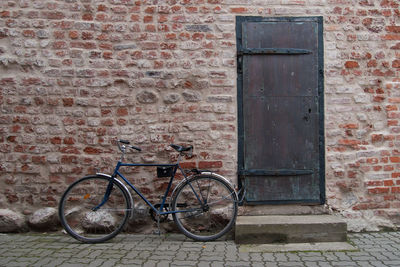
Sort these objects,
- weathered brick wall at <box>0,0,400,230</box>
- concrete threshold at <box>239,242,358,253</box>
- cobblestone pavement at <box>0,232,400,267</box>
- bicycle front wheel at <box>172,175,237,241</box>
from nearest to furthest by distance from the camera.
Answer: cobblestone pavement at <box>0,232,400,267</box> → concrete threshold at <box>239,242,358,253</box> → bicycle front wheel at <box>172,175,237,241</box> → weathered brick wall at <box>0,0,400,230</box>

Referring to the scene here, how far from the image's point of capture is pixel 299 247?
3623 mm

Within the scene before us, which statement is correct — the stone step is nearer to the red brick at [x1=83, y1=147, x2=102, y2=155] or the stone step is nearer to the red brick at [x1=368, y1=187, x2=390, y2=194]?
the red brick at [x1=368, y1=187, x2=390, y2=194]

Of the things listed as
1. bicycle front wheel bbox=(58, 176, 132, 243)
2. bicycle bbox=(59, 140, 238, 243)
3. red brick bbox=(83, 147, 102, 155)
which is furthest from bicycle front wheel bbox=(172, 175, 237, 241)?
red brick bbox=(83, 147, 102, 155)

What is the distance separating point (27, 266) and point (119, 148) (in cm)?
142

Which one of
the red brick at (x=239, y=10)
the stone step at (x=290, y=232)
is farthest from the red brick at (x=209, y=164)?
the red brick at (x=239, y=10)

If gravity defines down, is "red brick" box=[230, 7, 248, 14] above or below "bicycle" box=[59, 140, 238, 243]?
above

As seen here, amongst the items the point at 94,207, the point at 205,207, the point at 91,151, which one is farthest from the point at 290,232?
the point at 91,151

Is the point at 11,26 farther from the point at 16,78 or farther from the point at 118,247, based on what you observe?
the point at 118,247

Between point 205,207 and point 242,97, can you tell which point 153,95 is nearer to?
point 242,97

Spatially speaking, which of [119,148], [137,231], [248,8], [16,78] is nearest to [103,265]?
[137,231]

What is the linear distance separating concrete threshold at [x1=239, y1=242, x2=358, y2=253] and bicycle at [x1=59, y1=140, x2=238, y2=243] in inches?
13.5

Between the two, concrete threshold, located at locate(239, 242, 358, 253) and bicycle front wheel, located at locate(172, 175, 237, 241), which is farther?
bicycle front wheel, located at locate(172, 175, 237, 241)

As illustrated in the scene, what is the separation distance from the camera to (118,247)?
3619 millimetres

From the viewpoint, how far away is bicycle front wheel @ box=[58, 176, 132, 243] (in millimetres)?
3846
